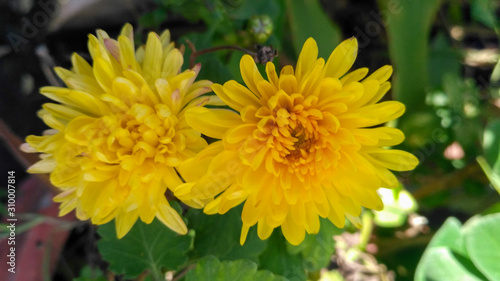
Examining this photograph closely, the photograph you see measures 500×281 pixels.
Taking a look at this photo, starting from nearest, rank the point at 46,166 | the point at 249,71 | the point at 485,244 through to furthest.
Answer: the point at 249,71 < the point at 46,166 < the point at 485,244

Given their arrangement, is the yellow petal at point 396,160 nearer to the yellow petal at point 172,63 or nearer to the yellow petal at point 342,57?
the yellow petal at point 342,57

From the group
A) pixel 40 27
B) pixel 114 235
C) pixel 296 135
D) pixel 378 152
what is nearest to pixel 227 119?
pixel 296 135

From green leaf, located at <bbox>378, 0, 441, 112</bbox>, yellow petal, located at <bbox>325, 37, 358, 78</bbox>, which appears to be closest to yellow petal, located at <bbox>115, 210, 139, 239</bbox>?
yellow petal, located at <bbox>325, 37, 358, 78</bbox>

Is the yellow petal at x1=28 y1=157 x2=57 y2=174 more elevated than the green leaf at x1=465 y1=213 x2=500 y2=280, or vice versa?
the yellow petal at x1=28 y1=157 x2=57 y2=174

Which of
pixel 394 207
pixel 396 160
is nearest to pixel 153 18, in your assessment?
pixel 396 160

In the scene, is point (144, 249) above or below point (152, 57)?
below

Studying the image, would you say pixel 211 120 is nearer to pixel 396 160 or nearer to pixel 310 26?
pixel 396 160

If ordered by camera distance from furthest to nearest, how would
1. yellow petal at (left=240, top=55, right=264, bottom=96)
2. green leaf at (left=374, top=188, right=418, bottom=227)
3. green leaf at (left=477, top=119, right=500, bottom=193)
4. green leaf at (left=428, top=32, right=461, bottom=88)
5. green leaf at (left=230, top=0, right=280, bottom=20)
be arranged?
green leaf at (left=428, top=32, right=461, bottom=88)
green leaf at (left=374, top=188, right=418, bottom=227)
green leaf at (left=230, top=0, right=280, bottom=20)
green leaf at (left=477, top=119, right=500, bottom=193)
yellow petal at (left=240, top=55, right=264, bottom=96)

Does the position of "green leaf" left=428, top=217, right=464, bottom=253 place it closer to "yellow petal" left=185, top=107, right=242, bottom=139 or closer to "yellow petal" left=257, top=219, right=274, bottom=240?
"yellow petal" left=257, top=219, right=274, bottom=240
